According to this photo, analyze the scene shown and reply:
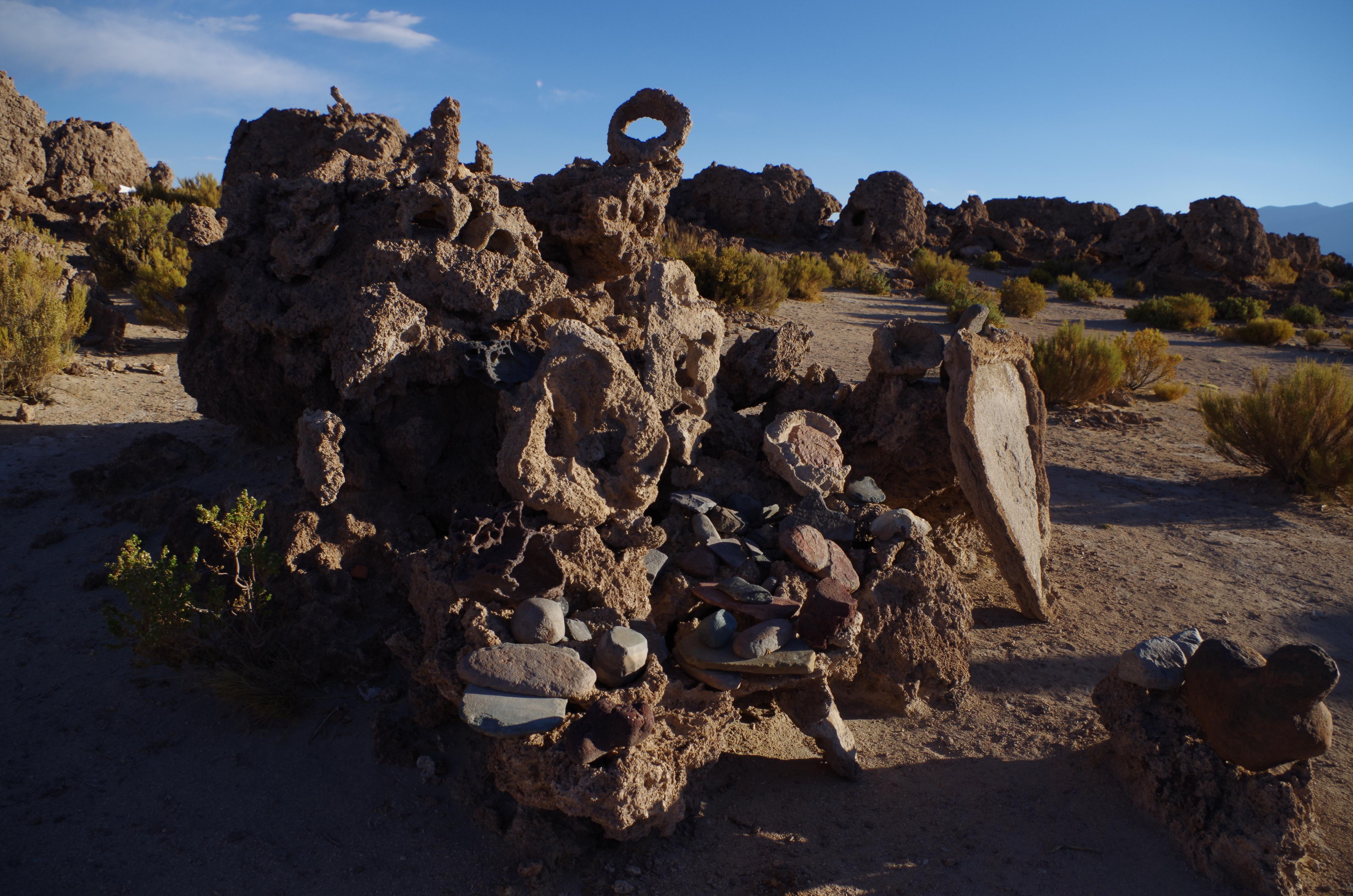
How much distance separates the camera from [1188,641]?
277 cm

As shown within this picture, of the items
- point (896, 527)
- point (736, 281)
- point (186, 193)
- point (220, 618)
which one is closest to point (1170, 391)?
point (736, 281)

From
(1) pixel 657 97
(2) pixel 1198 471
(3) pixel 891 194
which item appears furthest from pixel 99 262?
(3) pixel 891 194

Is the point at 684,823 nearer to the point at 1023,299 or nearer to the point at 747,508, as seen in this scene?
the point at 747,508

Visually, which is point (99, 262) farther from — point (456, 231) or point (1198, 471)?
point (1198, 471)

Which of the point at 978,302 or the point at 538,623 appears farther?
the point at 978,302

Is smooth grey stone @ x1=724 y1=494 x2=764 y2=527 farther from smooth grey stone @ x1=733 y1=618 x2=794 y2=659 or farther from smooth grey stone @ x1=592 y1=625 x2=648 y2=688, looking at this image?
Result: smooth grey stone @ x1=592 y1=625 x2=648 y2=688

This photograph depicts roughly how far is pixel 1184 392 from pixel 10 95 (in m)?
16.3

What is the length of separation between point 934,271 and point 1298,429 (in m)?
12.1

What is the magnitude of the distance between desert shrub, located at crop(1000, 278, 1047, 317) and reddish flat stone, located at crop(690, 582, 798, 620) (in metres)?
14.0

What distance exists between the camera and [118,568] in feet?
9.14

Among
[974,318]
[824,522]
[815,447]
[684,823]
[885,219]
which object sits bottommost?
[684,823]

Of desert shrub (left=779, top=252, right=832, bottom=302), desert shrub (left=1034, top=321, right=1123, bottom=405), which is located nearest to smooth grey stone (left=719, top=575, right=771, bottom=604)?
desert shrub (left=1034, top=321, right=1123, bottom=405)

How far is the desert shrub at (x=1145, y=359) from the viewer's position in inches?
354

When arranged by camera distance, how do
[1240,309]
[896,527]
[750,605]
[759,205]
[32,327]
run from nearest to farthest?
[750,605] → [896,527] → [32,327] → [1240,309] → [759,205]
